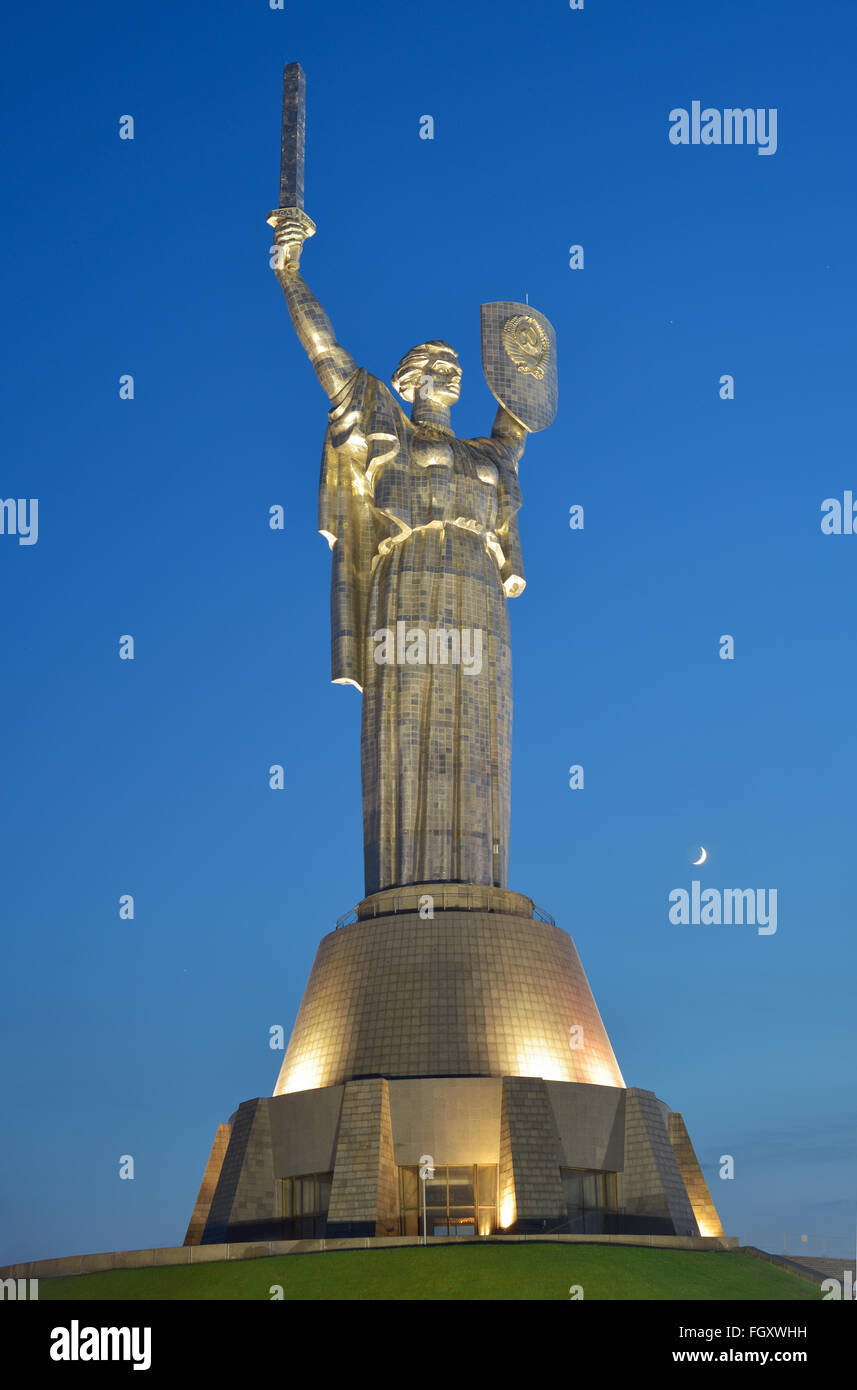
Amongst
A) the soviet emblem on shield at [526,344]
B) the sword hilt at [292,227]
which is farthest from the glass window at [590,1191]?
the sword hilt at [292,227]

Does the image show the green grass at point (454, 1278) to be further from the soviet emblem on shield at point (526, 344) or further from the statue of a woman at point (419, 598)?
the soviet emblem on shield at point (526, 344)

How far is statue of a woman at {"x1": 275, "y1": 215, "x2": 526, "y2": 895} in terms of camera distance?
2964cm

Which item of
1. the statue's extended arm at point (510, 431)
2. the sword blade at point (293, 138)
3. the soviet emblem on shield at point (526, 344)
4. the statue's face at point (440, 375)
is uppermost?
the sword blade at point (293, 138)

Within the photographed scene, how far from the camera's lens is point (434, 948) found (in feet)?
90.0

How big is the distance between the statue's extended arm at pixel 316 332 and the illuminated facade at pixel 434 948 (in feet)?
0.15

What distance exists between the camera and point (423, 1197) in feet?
81.9

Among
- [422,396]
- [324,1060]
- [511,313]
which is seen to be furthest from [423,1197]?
[511,313]

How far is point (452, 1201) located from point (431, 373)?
642 inches

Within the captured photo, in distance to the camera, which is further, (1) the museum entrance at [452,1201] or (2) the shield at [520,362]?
(2) the shield at [520,362]

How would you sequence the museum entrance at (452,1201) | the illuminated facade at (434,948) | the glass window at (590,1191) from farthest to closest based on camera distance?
the glass window at (590,1191) < the illuminated facade at (434,948) < the museum entrance at (452,1201)

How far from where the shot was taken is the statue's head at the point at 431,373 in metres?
31.9

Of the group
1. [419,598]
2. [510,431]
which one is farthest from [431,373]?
[419,598]
